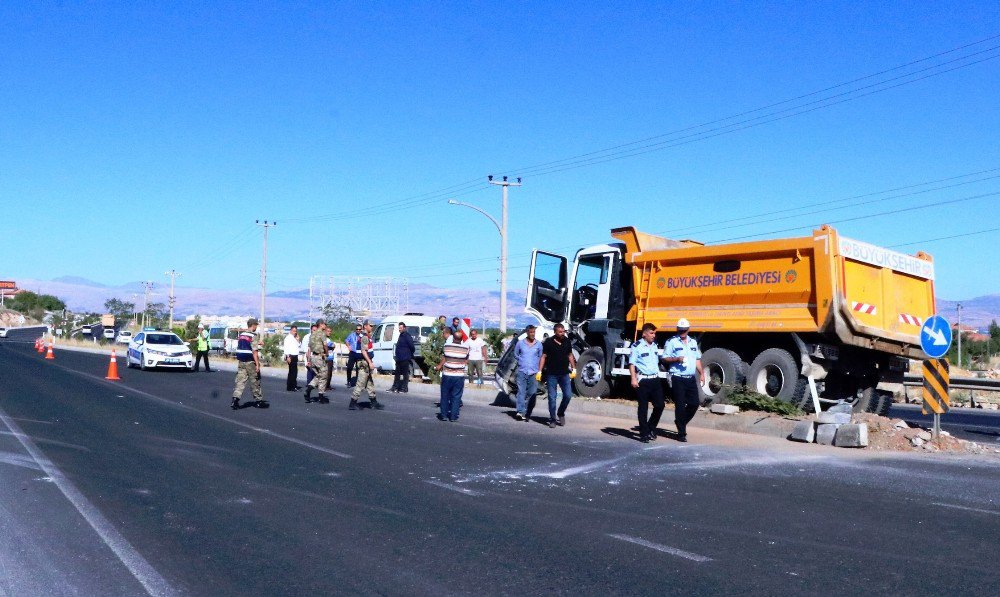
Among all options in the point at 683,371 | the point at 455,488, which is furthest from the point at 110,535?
the point at 683,371

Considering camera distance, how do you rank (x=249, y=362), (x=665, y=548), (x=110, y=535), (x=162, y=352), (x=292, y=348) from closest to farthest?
1. (x=665, y=548)
2. (x=110, y=535)
3. (x=249, y=362)
4. (x=292, y=348)
5. (x=162, y=352)

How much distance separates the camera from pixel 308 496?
28.0 ft

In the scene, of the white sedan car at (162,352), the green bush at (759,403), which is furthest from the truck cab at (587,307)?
the white sedan car at (162,352)

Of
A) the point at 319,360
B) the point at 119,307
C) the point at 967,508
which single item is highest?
the point at 119,307

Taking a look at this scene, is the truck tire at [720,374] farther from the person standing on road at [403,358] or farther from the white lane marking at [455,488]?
the person standing on road at [403,358]

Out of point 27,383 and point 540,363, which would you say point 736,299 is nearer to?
point 540,363

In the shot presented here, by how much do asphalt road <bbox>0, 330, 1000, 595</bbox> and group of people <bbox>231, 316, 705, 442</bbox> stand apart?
702 millimetres

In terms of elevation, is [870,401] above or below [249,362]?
below

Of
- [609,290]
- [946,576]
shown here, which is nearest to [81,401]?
[609,290]

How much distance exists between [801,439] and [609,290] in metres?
6.16

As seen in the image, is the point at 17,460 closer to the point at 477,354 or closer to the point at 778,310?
the point at 778,310

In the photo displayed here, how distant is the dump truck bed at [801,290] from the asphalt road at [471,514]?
119 inches

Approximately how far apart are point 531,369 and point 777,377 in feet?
14.0

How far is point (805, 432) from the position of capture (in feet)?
44.6
